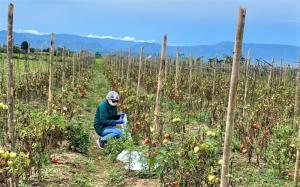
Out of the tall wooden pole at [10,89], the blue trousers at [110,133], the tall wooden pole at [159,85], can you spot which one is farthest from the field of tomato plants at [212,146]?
the tall wooden pole at [10,89]

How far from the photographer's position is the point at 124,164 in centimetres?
754

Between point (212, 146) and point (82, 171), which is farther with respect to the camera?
point (82, 171)

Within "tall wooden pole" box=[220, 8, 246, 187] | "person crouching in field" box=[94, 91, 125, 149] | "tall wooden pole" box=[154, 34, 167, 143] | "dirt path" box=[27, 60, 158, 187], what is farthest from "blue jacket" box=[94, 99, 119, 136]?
"tall wooden pole" box=[220, 8, 246, 187]

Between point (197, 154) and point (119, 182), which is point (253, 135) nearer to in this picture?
point (119, 182)

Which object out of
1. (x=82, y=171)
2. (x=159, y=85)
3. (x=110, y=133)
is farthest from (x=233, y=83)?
(x=110, y=133)

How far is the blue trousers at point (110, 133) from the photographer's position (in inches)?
337

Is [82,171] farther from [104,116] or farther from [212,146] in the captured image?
[212,146]

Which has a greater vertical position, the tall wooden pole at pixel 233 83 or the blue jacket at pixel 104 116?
the tall wooden pole at pixel 233 83

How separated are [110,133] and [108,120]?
261mm

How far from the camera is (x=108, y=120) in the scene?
8734mm

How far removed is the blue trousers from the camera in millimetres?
8555

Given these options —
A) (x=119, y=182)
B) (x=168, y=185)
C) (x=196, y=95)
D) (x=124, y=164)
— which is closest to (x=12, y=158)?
(x=168, y=185)

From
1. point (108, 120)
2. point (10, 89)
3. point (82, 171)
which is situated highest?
point (10, 89)

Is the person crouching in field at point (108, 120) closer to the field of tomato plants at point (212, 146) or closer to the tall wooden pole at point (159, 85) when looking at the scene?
the field of tomato plants at point (212, 146)
